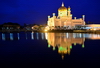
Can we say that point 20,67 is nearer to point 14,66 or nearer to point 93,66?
point 14,66

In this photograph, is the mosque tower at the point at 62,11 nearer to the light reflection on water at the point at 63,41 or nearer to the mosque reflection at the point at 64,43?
the light reflection on water at the point at 63,41

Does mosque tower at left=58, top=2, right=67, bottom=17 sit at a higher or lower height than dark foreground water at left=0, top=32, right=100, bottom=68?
higher

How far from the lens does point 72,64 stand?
19.1 feet

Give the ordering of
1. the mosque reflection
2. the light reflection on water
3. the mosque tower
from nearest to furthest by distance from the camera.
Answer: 1. the mosque reflection
2. the light reflection on water
3. the mosque tower

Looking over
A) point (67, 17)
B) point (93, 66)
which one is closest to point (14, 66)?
point (93, 66)

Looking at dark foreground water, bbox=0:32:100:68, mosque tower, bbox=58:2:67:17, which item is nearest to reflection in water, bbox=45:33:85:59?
dark foreground water, bbox=0:32:100:68

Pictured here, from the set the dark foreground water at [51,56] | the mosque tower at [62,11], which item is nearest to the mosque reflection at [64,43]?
the dark foreground water at [51,56]

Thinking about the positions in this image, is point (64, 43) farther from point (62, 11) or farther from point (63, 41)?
point (62, 11)

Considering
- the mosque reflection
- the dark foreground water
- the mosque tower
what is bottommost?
the dark foreground water

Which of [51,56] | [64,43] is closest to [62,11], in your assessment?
[64,43]

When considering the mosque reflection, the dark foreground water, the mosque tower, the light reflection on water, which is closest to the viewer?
the dark foreground water

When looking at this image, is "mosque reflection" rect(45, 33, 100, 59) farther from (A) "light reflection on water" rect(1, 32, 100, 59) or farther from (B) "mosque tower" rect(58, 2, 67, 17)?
(B) "mosque tower" rect(58, 2, 67, 17)

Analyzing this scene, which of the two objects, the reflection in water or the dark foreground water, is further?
the reflection in water

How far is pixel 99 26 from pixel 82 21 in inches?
299
